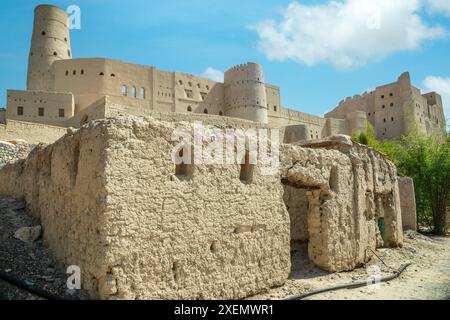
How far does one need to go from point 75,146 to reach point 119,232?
→ 1.44m

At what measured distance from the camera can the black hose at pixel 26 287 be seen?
3842 mm

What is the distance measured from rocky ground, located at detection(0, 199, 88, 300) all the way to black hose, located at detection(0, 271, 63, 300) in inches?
2.2

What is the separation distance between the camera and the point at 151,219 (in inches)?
159

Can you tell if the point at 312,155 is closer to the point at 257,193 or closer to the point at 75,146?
the point at 257,193

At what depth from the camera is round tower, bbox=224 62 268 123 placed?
34969 millimetres

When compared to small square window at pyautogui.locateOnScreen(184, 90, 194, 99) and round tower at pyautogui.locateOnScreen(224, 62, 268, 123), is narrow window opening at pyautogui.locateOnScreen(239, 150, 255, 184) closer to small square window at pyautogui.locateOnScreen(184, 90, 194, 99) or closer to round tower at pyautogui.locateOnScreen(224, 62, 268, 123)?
small square window at pyautogui.locateOnScreen(184, 90, 194, 99)

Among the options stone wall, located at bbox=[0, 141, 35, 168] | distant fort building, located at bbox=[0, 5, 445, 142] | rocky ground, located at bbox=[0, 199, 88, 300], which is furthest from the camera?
distant fort building, located at bbox=[0, 5, 445, 142]

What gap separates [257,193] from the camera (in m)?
5.33

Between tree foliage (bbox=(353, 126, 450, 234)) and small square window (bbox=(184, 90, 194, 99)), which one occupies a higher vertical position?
small square window (bbox=(184, 90, 194, 99))

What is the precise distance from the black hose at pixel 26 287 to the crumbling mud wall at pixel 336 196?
379cm

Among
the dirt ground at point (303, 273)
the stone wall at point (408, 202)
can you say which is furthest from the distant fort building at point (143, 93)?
the dirt ground at point (303, 273)

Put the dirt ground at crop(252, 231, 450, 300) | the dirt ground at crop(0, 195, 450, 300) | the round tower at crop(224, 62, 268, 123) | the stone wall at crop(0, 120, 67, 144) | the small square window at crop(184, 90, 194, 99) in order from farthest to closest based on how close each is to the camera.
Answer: the round tower at crop(224, 62, 268, 123) < the small square window at crop(184, 90, 194, 99) < the stone wall at crop(0, 120, 67, 144) < the dirt ground at crop(252, 231, 450, 300) < the dirt ground at crop(0, 195, 450, 300)

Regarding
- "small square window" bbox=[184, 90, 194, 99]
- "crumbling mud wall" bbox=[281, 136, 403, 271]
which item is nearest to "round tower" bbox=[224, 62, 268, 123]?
"small square window" bbox=[184, 90, 194, 99]

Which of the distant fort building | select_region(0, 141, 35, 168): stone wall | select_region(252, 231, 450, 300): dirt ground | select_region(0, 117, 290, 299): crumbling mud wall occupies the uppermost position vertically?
the distant fort building
